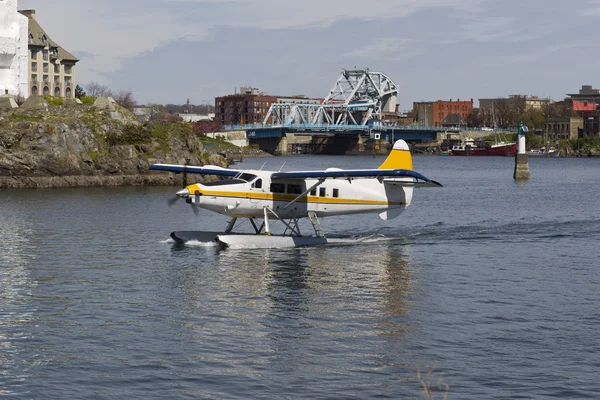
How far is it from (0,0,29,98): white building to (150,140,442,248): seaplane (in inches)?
2267

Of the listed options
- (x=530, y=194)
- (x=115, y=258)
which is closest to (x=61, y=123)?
(x=530, y=194)

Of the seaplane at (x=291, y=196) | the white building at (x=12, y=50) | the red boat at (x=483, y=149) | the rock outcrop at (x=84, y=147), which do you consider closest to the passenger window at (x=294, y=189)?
the seaplane at (x=291, y=196)

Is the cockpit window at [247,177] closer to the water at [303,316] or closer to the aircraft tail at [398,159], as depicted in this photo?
the water at [303,316]

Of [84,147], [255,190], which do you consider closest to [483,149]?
[84,147]

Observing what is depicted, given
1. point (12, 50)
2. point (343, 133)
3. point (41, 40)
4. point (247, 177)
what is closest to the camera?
point (247, 177)

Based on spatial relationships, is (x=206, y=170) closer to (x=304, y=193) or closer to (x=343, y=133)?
(x=304, y=193)

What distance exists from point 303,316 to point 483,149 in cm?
15241

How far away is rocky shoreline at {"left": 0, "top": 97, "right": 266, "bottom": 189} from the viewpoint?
6306 cm

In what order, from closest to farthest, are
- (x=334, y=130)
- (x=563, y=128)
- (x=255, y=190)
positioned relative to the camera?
(x=255, y=190)
(x=334, y=130)
(x=563, y=128)

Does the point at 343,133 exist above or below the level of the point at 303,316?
above

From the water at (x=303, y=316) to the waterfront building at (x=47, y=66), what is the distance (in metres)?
70.0

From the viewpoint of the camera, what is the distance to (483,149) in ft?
552

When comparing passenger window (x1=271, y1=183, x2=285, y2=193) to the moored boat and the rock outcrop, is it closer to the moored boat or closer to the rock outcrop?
the rock outcrop

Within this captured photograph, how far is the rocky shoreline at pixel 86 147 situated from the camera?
207 ft
